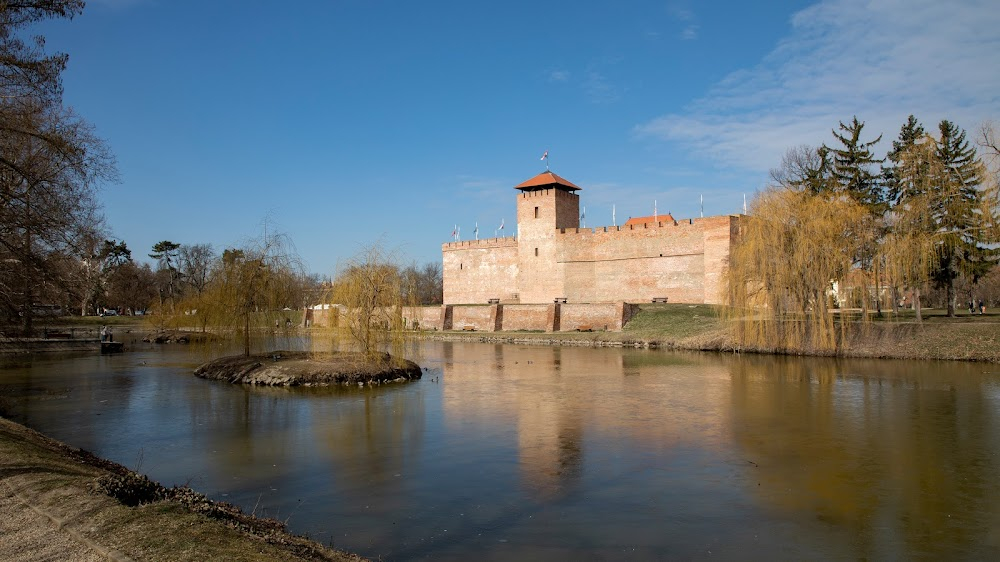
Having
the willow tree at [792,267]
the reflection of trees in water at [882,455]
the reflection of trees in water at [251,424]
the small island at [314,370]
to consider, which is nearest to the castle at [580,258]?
the willow tree at [792,267]

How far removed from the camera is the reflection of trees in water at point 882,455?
5398mm

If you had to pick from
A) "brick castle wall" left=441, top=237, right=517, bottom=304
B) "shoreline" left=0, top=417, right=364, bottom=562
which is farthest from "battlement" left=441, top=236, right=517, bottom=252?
"shoreline" left=0, top=417, right=364, bottom=562

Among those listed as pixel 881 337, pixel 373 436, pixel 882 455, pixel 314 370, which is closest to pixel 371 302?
pixel 314 370

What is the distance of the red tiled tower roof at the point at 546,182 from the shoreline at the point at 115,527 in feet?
101

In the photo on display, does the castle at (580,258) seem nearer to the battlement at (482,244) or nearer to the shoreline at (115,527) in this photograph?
the battlement at (482,244)

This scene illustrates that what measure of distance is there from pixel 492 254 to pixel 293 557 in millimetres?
34531

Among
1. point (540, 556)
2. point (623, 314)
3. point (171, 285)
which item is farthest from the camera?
point (171, 285)

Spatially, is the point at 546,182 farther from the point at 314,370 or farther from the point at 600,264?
the point at 314,370

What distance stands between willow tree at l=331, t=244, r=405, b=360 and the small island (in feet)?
1.40

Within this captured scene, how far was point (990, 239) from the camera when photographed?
17531mm

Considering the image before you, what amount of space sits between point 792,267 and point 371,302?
1170cm

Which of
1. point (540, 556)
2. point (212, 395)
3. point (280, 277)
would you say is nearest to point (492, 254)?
point (280, 277)

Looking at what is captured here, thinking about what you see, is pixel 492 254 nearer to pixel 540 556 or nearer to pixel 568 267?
pixel 568 267

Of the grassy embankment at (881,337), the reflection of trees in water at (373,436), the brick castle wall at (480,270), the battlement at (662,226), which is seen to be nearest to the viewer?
the reflection of trees in water at (373,436)
